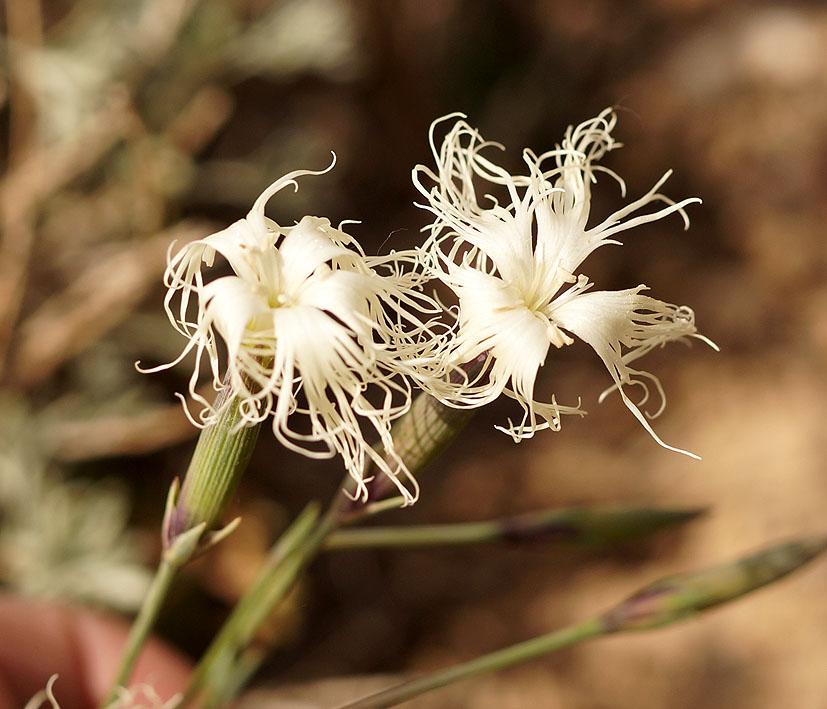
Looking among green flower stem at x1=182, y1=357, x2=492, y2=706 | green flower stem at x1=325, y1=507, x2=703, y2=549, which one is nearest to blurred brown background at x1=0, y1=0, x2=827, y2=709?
green flower stem at x1=325, y1=507, x2=703, y2=549

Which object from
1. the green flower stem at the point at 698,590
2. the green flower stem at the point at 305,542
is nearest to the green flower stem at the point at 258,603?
the green flower stem at the point at 305,542

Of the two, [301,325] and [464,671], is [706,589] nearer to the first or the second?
Result: [464,671]

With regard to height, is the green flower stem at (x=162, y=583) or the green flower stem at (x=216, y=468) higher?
the green flower stem at (x=216, y=468)

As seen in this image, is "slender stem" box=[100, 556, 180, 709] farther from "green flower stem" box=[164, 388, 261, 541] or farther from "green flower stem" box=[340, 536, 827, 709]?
"green flower stem" box=[340, 536, 827, 709]

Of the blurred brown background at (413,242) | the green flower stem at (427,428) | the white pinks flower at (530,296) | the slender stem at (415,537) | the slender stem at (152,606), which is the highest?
the white pinks flower at (530,296)

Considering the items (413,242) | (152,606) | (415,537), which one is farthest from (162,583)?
(413,242)

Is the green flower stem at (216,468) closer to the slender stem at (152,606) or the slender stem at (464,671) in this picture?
the slender stem at (152,606)
